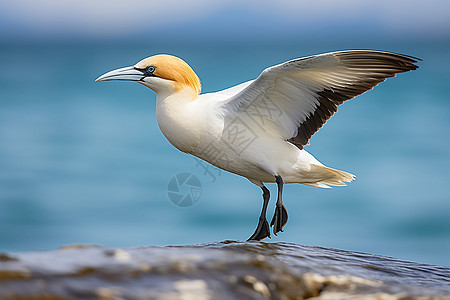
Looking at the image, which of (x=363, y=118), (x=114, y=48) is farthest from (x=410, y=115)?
(x=114, y=48)

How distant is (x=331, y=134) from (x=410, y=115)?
17.1 feet

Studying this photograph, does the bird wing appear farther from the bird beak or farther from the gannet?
the bird beak

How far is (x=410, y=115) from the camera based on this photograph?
2745 cm

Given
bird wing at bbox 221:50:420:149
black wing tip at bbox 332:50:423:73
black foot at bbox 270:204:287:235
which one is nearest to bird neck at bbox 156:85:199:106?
bird wing at bbox 221:50:420:149

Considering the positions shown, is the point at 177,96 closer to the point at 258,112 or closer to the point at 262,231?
the point at 258,112

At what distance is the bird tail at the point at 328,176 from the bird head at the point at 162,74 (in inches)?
54.3

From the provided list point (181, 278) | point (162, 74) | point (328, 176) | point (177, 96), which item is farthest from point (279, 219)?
point (181, 278)

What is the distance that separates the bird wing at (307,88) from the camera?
Answer: 16.8 feet

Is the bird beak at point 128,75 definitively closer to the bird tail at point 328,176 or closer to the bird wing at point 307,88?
the bird wing at point 307,88

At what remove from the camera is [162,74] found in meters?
5.70

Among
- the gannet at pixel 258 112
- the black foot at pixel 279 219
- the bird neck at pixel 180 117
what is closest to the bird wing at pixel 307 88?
the gannet at pixel 258 112

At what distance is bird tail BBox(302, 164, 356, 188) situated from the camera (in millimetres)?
6008

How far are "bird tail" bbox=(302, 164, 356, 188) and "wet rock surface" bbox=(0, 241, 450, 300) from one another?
259cm

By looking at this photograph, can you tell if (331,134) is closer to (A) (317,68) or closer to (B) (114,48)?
(A) (317,68)
